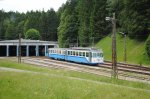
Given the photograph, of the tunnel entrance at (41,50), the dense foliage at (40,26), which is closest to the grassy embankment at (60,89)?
the tunnel entrance at (41,50)

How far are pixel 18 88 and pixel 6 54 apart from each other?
64.7 metres

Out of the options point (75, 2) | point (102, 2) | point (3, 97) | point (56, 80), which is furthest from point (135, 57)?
point (75, 2)

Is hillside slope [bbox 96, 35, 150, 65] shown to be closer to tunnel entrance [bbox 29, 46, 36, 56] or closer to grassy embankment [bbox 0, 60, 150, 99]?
tunnel entrance [bbox 29, 46, 36, 56]

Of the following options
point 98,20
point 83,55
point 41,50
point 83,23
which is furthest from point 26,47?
point 83,55

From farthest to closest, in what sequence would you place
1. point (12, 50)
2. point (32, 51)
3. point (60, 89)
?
point (32, 51), point (12, 50), point (60, 89)

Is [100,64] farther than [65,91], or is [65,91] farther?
[100,64]

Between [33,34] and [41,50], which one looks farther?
[33,34]

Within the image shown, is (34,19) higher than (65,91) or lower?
higher

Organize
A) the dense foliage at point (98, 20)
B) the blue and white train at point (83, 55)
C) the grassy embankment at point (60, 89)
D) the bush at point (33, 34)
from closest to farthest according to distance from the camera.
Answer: the grassy embankment at point (60, 89)
the blue and white train at point (83, 55)
the dense foliage at point (98, 20)
the bush at point (33, 34)

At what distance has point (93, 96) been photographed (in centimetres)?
1850

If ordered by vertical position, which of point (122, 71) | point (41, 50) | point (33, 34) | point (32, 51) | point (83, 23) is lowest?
point (122, 71)

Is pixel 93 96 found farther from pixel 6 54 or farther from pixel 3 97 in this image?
pixel 6 54

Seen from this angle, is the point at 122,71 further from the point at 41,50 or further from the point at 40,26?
the point at 40,26

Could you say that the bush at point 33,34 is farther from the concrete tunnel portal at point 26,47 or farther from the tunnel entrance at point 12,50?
the tunnel entrance at point 12,50
